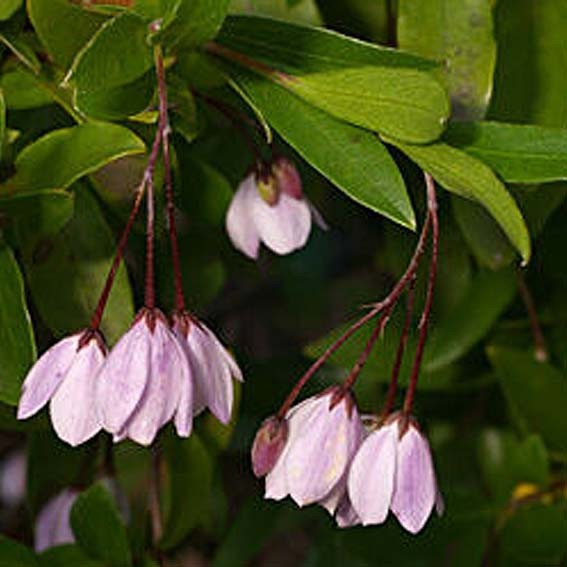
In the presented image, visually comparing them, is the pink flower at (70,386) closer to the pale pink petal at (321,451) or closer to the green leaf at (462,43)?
the pale pink petal at (321,451)

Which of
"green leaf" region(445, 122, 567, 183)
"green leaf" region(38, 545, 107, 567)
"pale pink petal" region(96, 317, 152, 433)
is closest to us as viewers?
"pale pink petal" region(96, 317, 152, 433)

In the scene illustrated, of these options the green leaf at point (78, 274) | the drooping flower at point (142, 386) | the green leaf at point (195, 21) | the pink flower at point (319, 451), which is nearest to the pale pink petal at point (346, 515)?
the pink flower at point (319, 451)

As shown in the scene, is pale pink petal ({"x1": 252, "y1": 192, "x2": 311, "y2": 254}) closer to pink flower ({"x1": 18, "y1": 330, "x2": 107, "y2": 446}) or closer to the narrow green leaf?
A: the narrow green leaf

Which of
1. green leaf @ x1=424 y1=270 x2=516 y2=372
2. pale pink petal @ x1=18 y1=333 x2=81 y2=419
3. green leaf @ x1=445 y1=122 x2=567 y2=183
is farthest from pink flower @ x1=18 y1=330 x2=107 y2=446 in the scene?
green leaf @ x1=424 y1=270 x2=516 y2=372

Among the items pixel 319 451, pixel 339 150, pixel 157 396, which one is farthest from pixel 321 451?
pixel 339 150

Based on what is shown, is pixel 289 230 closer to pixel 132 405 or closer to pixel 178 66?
pixel 178 66
